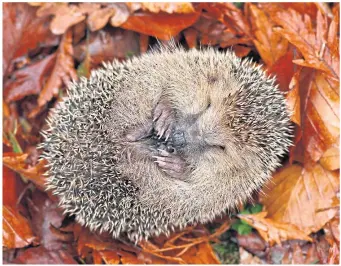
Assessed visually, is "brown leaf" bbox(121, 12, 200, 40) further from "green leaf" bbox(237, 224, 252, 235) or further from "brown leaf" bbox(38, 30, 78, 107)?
"green leaf" bbox(237, 224, 252, 235)

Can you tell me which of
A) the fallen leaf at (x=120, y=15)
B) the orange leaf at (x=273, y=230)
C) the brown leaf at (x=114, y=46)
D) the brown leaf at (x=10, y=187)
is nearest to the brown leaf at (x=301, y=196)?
the orange leaf at (x=273, y=230)

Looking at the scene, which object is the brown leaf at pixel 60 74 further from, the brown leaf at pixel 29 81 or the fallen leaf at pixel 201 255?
the fallen leaf at pixel 201 255

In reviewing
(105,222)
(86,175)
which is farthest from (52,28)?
(105,222)

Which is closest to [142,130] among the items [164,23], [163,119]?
[163,119]

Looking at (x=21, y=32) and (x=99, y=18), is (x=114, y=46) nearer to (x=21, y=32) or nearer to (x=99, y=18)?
(x=99, y=18)

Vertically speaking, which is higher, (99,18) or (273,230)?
(99,18)

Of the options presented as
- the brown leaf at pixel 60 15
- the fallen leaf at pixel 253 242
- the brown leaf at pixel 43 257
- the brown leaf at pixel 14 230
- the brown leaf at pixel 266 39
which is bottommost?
the brown leaf at pixel 43 257
